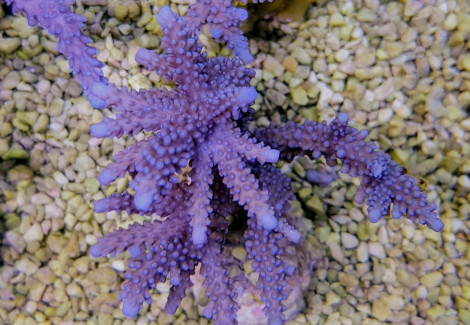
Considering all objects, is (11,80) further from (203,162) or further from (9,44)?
(203,162)

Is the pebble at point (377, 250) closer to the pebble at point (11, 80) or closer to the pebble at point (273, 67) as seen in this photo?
the pebble at point (273, 67)

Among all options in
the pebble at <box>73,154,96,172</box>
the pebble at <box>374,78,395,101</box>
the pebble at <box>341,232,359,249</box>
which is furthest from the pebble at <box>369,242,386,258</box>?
the pebble at <box>73,154,96,172</box>

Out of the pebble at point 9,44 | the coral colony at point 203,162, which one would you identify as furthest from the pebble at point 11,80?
the coral colony at point 203,162

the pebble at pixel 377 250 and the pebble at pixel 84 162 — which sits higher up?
the pebble at pixel 84 162

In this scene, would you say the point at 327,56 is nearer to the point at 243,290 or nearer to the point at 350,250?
the point at 350,250

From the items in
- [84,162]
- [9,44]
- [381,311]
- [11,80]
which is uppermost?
[9,44]


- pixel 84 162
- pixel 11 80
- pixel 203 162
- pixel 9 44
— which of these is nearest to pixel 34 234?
pixel 84 162

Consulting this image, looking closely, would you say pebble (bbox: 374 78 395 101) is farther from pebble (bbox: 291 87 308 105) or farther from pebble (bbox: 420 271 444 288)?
pebble (bbox: 420 271 444 288)

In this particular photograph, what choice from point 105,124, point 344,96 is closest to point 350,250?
point 344,96
